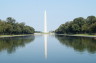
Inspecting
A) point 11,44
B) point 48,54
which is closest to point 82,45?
point 11,44

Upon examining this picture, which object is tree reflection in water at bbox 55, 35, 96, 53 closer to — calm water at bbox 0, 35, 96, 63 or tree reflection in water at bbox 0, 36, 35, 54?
calm water at bbox 0, 35, 96, 63

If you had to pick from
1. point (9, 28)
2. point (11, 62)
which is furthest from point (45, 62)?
point (9, 28)

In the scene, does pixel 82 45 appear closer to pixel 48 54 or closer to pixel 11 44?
pixel 11 44

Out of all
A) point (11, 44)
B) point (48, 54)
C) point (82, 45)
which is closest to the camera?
point (48, 54)

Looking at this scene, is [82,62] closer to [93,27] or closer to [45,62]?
[45,62]

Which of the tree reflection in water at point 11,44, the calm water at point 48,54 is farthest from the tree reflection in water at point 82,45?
the tree reflection in water at point 11,44

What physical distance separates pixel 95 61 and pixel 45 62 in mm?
4413

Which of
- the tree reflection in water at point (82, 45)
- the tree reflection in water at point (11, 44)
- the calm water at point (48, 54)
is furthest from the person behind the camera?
the tree reflection in water at point (11, 44)

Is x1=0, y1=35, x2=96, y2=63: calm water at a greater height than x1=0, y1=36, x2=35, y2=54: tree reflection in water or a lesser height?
lesser

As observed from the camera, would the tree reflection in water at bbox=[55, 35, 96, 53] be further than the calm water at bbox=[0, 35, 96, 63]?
Yes

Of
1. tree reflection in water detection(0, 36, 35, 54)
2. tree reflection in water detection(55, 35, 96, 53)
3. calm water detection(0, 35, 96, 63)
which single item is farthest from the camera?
tree reflection in water detection(0, 36, 35, 54)

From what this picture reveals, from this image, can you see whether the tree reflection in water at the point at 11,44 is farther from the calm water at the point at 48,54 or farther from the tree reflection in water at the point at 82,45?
the tree reflection in water at the point at 82,45

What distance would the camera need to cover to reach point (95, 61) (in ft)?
60.3

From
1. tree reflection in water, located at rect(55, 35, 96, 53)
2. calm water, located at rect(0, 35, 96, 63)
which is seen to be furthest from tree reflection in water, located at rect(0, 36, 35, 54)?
tree reflection in water, located at rect(55, 35, 96, 53)
